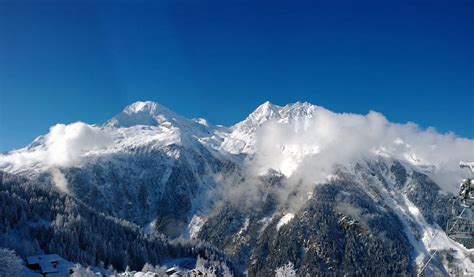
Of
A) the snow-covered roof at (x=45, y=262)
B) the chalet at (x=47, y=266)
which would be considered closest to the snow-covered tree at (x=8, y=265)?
the chalet at (x=47, y=266)

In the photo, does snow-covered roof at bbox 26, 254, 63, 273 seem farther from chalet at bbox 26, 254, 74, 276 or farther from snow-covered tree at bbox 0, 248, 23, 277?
snow-covered tree at bbox 0, 248, 23, 277

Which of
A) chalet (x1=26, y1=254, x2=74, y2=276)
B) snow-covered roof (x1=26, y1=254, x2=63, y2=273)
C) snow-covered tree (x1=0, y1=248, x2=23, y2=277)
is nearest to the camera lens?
snow-covered tree (x1=0, y1=248, x2=23, y2=277)

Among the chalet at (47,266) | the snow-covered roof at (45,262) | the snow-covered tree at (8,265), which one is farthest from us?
the snow-covered roof at (45,262)

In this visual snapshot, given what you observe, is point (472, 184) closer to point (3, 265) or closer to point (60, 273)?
point (3, 265)

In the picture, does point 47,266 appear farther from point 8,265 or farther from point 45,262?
point 8,265

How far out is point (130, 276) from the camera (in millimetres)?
151500

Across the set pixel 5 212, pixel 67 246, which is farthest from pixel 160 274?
pixel 5 212

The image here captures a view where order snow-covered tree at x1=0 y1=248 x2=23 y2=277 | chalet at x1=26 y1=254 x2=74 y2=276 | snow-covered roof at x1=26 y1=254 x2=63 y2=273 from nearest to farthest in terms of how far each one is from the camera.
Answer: snow-covered tree at x1=0 y1=248 x2=23 y2=277 → chalet at x1=26 y1=254 x2=74 y2=276 → snow-covered roof at x1=26 y1=254 x2=63 y2=273

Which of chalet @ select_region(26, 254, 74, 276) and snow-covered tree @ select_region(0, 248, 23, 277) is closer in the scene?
snow-covered tree @ select_region(0, 248, 23, 277)

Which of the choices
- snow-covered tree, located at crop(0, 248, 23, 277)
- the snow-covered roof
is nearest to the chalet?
the snow-covered roof

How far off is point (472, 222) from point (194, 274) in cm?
13014

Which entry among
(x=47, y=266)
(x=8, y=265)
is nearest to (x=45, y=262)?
(x=47, y=266)

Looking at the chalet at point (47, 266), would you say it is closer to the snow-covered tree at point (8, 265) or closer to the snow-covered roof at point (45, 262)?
the snow-covered roof at point (45, 262)

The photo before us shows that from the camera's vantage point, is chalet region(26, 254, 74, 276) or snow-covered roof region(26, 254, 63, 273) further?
snow-covered roof region(26, 254, 63, 273)
